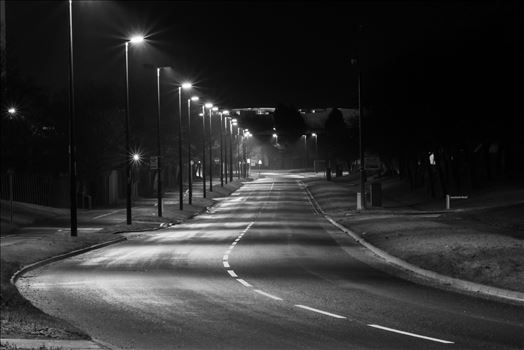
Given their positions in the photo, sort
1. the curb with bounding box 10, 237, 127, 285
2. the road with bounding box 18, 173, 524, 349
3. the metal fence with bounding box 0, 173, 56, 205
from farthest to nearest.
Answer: the metal fence with bounding box 0, 173, 56, 205 → the curb with bounding box 10, 237, 127, 285 → the road with bounding box 18, 173, 524, 349

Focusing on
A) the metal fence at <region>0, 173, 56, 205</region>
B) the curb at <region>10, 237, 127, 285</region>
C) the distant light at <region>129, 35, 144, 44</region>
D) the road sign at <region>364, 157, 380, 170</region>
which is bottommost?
the curb at <region>10, 237, 127, 285</region>

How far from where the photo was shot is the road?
11133 millimetres

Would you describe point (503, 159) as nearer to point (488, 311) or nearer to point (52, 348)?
point (488, 311)

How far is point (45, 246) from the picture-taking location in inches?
1059

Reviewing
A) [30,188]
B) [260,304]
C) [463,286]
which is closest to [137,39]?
[30,188]

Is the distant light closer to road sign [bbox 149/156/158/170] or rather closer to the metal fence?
road sign [bbox 149/156/158/170]

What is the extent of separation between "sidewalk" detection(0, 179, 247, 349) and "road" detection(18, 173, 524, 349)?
1.97 ft

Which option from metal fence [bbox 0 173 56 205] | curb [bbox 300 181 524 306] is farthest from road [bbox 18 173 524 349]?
metal fence [bbox 0 173 56 205]

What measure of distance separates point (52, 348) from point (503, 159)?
6917cm

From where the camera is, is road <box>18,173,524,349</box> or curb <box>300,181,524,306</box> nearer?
road <box>18,173,524,349</box>

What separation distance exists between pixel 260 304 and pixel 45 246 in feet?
46.9

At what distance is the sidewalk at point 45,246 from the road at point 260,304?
0.60 metres

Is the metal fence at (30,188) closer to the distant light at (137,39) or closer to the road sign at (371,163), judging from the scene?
the distant light at (137,39)

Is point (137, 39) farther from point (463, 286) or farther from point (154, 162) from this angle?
point (463, 286)
